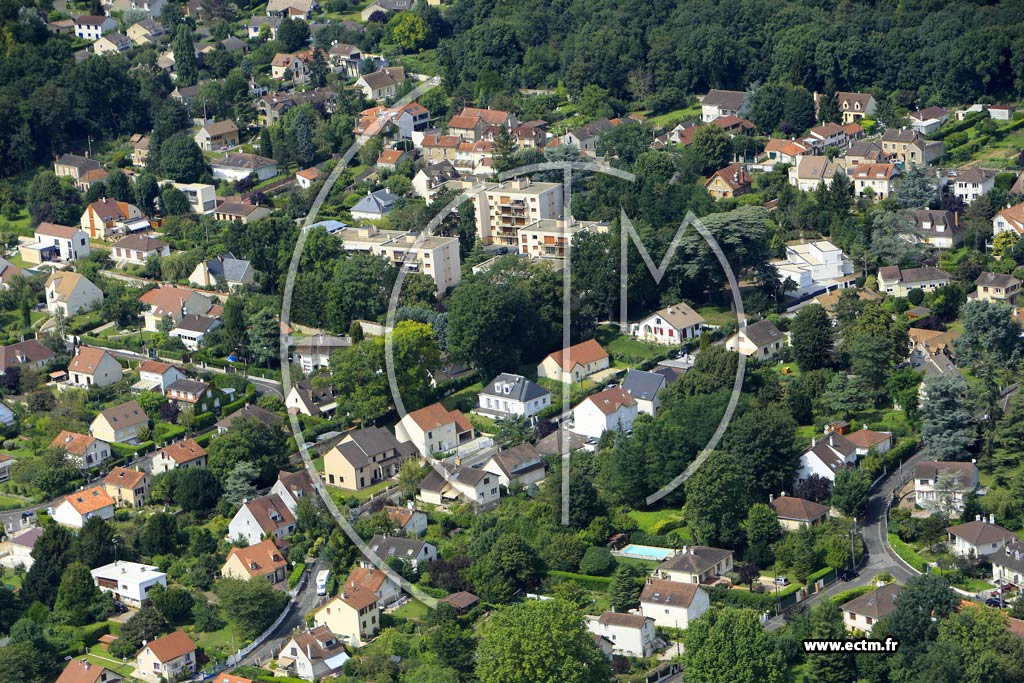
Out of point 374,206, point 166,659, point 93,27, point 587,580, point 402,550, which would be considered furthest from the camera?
point 93,27

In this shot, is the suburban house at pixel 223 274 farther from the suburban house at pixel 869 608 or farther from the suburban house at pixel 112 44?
the suburban house at pixel 869 608

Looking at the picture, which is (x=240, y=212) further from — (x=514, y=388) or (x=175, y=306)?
(x=514, y=388)

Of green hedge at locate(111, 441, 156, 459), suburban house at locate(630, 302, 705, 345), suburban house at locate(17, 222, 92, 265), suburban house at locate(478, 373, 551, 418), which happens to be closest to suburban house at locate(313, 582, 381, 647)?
suburban house at locate(478, 373, 551, 418)

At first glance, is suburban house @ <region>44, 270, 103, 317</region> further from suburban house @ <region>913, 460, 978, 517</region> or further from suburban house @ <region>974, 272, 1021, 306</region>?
suburban house @ <region>913, 460, 978, 517</region>

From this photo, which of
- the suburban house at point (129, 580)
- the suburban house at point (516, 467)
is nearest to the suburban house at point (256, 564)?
the suburban house at point (129, 580)

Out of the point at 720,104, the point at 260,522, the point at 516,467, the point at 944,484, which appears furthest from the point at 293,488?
the point at 720,104

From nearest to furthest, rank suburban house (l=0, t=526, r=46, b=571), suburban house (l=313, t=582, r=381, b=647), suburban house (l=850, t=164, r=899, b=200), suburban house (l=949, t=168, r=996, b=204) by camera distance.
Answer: suburban house (l=313, t=582, r=381, b=647) → suburban house (l=0, t=526, r=46, b=571) → suburban house (l=949, t=168, r=996, b=204) → suburban house (l=850, t=164, r=899, b=200)

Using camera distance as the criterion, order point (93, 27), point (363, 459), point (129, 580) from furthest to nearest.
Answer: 1. point (93, 27)
2. point (363, 459)
3. point (129, 580)
